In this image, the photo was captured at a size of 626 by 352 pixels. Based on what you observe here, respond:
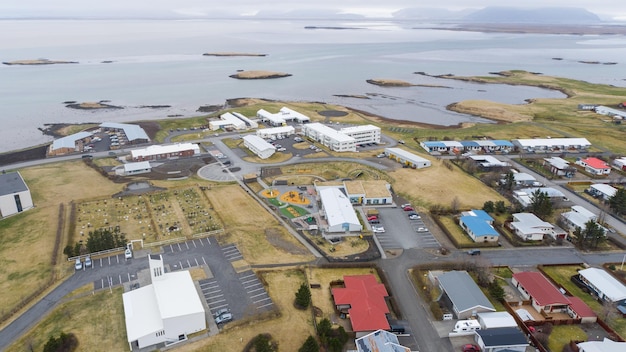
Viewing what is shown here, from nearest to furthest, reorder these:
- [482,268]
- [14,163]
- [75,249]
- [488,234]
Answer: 1. [482,268]
2. [75,249]
3. [488,234]
4. [14,163]

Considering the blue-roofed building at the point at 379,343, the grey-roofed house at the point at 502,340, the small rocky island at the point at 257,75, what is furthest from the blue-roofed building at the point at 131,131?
the small rocky island at the point at 257,75

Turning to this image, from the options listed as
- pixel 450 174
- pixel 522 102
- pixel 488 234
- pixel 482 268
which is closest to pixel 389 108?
pixel 522 102

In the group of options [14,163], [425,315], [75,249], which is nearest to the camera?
[425,315]

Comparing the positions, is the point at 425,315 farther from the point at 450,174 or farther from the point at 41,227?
the point at 41,227

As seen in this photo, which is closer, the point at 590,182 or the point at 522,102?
the point at 590,182

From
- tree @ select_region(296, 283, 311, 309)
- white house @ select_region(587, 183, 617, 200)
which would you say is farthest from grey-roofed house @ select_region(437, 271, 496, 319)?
white house @ select_region(587, 183, 617, 200)

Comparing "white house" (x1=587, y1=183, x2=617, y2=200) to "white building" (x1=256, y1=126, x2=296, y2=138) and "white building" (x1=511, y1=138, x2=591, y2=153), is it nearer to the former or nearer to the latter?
"white building" (x1=511, y1=138, x2=591, y2=153)
